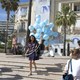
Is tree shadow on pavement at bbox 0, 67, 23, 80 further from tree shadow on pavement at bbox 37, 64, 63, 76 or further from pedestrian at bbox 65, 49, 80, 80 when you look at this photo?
pedestrian at bbox 65, 49, 80, 80

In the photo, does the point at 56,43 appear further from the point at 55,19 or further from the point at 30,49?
the point at 30,49

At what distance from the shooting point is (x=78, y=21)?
45.0 metres

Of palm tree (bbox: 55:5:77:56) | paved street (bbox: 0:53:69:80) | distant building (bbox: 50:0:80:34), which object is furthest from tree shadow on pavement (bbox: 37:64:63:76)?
distant building (bbox: 50:0:80:34)

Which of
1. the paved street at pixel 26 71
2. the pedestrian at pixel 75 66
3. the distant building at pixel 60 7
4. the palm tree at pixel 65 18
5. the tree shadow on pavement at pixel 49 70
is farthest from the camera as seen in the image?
the distant building at pixel 60 7

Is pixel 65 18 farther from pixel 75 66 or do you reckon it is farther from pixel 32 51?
pixel 75 66

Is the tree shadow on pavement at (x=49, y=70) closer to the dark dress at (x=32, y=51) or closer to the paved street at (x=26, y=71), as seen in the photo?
the paved street at (x=26, y=71)

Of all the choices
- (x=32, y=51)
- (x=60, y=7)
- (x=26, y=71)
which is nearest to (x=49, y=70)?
(x=26, y=71)

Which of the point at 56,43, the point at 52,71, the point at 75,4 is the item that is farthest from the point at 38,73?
the point at 75,4

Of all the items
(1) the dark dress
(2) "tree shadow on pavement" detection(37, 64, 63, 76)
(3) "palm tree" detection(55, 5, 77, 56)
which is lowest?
(2) "tree shadow on pavement" detection(37, 64, 63, 76)

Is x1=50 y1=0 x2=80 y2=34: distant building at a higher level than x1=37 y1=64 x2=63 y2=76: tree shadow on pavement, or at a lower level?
higher

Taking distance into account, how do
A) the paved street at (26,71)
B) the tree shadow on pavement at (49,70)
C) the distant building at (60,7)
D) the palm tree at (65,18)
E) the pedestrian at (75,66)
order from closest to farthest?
the pedestrian at (75,66), the paved street at (26,71), the tree shadow on pavement at (49,70), the palm tree at (65,18), the distant building at (60,7)

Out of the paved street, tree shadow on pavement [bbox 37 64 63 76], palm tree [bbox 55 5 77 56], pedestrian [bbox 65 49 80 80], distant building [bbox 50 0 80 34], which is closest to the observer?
pedestrian [bbox 65 49 80 80]

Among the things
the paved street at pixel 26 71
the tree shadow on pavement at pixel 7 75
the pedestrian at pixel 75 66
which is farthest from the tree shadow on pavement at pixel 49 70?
the pedestrian at pixel 75 66

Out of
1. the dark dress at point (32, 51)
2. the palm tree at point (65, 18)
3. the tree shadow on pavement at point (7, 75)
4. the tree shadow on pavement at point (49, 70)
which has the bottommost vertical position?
the tree shadow on pavement at point (7, 75)
